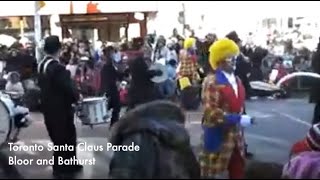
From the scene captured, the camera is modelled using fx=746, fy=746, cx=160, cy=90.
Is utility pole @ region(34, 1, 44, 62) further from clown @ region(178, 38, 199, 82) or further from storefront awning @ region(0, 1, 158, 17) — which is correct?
clown @ region(178, 38, 199, 82)

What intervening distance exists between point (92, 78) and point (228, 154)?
13.5m

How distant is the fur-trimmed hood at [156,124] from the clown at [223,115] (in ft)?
5.36

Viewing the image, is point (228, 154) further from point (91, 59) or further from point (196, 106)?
point (91, 59)

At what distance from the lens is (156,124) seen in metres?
4.12

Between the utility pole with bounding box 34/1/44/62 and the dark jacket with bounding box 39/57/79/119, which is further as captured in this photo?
the utility pole with bounding box 34/1/44/62

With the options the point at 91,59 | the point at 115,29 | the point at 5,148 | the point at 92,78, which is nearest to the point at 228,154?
the point at 5,148

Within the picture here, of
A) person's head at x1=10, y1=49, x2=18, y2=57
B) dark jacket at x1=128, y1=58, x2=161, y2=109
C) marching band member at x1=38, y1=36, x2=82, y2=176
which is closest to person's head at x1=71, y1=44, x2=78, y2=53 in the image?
person's head at x1=10, y1=49, x2=18, y2=57

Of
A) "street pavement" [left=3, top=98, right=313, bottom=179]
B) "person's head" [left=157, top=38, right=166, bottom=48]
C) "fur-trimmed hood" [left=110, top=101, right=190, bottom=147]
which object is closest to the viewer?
"fur-trimmed hood" [left=110, top=101, right=190, bottom=147]

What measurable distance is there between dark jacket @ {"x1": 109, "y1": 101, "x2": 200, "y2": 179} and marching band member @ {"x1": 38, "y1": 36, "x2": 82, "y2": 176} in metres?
3.54

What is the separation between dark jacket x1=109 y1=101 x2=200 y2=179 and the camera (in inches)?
149

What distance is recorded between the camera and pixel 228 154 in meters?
6.11

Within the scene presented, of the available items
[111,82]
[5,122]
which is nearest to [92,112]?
[111,82]

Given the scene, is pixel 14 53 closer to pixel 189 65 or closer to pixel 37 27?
pixel 37 27

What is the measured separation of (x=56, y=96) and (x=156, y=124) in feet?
13.1
